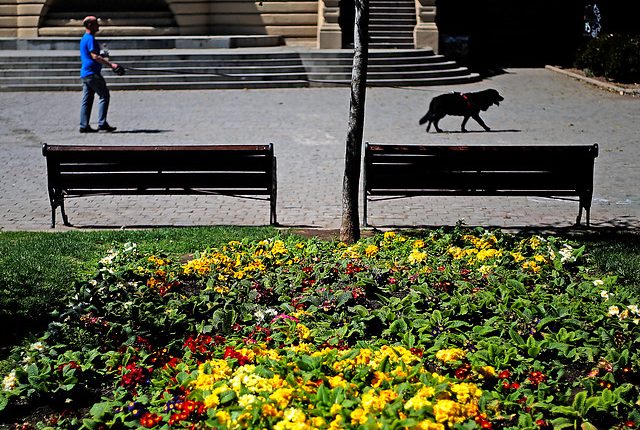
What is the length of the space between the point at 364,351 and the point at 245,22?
78.5ft

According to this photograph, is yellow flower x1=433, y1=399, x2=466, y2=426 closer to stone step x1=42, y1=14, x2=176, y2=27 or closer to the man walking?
the man walking

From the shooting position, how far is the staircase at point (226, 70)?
2267cm

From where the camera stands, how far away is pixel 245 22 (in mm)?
28141

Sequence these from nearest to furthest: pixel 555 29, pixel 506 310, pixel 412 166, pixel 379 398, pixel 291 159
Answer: pixel 379 398, pixel 506 310, pixel 412 166, pixel 291 159, pixel 555 29

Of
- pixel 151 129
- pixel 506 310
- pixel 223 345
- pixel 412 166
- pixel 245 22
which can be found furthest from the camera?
pixel 245 22

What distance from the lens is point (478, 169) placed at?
9859mm

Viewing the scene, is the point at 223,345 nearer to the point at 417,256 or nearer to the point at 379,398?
the point at 379,398

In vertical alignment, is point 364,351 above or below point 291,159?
above

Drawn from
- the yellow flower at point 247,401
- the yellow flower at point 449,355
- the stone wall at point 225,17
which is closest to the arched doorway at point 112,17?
the stone wall at point 225,17

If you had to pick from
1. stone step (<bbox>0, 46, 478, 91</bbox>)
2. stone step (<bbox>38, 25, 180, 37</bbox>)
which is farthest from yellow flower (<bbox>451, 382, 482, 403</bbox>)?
stone step (<bbox>38, 25, 180, 37</bbox>)

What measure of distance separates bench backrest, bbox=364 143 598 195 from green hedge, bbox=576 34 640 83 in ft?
46.6

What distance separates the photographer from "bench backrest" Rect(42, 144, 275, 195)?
9.89 meters

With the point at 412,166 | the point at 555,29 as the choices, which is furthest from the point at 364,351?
the point at 555,29

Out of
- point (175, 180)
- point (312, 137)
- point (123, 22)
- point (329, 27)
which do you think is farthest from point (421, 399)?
point (123, 22)
